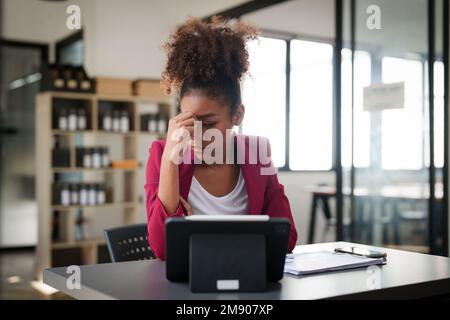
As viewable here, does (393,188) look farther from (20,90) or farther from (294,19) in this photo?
(20,90)

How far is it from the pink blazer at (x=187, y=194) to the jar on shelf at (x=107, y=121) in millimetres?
3727

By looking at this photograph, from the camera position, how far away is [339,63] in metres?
3.98

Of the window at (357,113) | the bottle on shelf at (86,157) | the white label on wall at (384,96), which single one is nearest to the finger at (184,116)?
the white label on wall at (384,96)

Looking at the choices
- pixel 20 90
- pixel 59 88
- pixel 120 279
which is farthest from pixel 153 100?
pixel 120 279

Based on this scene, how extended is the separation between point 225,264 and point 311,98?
6375mm

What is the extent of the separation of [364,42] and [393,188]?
1.02 meters

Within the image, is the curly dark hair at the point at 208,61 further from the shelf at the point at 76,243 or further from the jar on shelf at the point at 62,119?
the shelf at the point at 76,243

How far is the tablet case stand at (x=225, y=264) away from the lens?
3.97 feet

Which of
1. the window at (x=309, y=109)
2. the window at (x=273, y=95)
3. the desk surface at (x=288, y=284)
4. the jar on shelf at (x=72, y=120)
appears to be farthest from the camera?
the window at (x=309, y=109)

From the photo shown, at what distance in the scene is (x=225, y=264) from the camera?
3.98 ft

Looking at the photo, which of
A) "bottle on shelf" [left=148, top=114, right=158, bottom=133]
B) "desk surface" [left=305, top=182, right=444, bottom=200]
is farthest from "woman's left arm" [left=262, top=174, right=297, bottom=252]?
"bottle on shelf" [left=148, top=114, right=158, bottom=133]

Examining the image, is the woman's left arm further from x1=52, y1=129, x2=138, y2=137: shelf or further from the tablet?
x1=52, y1=129, x2=138, y2=137: shelf

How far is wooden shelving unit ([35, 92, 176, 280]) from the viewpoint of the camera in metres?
5.02

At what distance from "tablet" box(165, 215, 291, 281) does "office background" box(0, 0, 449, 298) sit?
65cm
